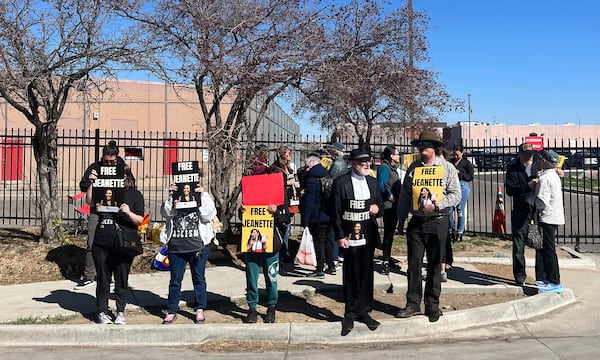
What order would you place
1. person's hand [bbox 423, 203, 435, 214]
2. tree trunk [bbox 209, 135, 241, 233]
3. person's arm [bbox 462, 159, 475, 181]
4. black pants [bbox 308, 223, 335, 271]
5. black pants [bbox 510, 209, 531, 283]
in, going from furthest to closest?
person's arm [bbox 462, 159, 475, 181]
tree trunk [bbox 209, 135, 241, 233]
black pants [bbox 308, 223, 335, 271]
black pants [bbox 510, 209, 531, 283]
person's hand [bbox 423, 203, 435, 214]

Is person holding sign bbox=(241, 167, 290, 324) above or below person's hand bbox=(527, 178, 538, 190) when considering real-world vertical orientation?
below

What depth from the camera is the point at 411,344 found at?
5.52 m

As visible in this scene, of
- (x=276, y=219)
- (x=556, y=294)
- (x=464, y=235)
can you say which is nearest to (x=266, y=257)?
(x=276, y=219)

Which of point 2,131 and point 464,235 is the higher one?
point 2,131

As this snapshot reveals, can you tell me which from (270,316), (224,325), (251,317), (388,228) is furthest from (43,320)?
(388,228)

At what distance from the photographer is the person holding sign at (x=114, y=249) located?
19.0ft

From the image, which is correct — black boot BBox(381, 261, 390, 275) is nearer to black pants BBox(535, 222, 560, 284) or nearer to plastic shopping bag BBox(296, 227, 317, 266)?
plastic shopping bag BBox(296, 227, 317, 266)

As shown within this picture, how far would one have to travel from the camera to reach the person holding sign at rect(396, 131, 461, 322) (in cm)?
578

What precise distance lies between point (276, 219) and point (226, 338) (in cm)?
140

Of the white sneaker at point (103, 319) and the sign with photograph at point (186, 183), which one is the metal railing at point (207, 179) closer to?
the sign with photograph at point (186, 183)

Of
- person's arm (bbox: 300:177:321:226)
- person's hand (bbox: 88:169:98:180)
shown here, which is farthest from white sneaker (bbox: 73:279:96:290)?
person's arm (bbox: 300:177:321:226)

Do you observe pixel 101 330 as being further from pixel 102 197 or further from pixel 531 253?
pixel 531 253

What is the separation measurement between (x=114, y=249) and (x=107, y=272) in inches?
13.0

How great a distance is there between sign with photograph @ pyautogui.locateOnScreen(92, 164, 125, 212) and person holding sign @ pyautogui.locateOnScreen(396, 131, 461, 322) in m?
3.21
